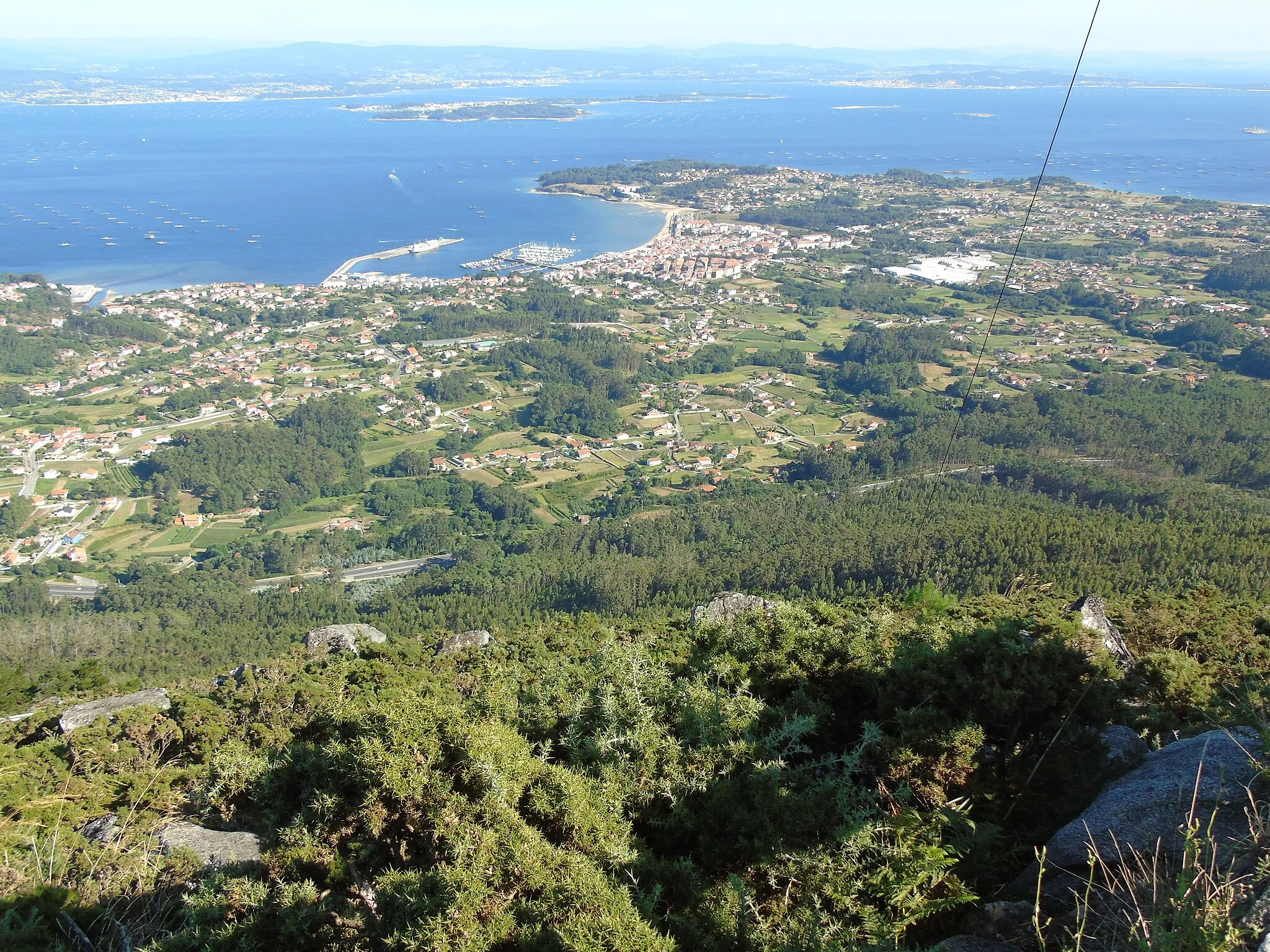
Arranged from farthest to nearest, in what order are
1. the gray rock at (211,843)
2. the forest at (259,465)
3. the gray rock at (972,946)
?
the forest at (259,465) → the gray rock at (211,843) → the gray rock at (972,946)

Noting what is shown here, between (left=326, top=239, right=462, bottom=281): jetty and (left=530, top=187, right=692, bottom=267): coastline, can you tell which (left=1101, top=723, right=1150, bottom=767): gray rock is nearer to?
(left=326, top=239, right=462, bottom=281): jetty

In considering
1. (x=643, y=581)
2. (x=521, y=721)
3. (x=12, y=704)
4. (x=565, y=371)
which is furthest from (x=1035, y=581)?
(x=565, y=371)

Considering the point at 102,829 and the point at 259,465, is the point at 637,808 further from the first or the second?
the point at 259,465

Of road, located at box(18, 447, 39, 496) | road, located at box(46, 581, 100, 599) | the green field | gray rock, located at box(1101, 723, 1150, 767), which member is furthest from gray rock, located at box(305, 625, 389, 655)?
road, located at box(18, 447, 39, 496)

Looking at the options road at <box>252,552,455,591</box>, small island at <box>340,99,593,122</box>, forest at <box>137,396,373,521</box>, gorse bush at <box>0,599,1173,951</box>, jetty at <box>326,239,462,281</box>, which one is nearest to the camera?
gorse bush at <box>0,599,1173,951</box>

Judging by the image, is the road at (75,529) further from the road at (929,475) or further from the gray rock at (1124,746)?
the gray rock at (1124,746)

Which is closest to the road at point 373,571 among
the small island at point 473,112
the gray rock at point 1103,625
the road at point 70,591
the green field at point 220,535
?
the green field at point 220,535

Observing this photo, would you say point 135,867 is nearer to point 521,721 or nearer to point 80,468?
point 521,721
